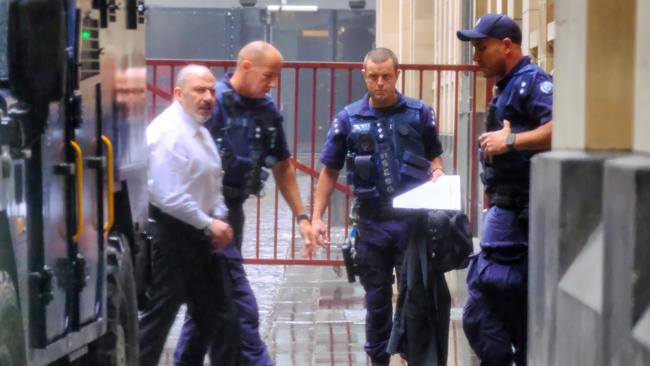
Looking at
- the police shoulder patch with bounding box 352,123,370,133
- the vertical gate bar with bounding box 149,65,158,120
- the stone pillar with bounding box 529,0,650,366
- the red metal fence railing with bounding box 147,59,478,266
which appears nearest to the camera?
the stone pillar with bounding box 529,0,650,366

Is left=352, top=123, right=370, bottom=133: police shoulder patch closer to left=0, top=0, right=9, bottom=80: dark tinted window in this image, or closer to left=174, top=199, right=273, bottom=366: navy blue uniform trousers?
left=174, top=199, right=273, bottom=366: navy blue uniform trousers

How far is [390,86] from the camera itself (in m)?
9.36

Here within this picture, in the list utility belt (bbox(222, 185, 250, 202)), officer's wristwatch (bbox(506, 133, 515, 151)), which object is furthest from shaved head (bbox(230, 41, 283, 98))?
officer's wristwatch (bbox(506, 133, 515, 151))

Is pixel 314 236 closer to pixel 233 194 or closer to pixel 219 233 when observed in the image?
pixel 233 194

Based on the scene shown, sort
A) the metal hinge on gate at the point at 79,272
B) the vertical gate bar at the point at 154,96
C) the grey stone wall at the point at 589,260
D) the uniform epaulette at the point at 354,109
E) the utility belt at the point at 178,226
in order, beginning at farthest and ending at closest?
the vertical gate bar at the point at 154,96, the uniform epaulette at the point at 354,109, the utility belt at the point at 178,226, the metal hinge on gate at the point at 79,272, the grey stone wall at the point at 589,260

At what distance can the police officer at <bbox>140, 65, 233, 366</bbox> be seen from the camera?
26.3 feet

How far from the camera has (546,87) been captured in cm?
758

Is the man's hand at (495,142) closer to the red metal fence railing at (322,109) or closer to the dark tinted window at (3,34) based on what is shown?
the dark tinted window at (3,34)

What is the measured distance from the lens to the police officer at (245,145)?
28.2ft

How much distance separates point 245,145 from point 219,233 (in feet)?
2.82

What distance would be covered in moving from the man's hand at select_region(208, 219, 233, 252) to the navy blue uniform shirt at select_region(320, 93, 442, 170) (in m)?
1.62

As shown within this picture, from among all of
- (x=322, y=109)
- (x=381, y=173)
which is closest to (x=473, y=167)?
(x=322, y=109)

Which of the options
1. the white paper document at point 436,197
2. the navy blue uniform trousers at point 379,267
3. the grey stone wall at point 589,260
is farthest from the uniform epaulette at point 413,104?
the grey stone wall at point 589,260

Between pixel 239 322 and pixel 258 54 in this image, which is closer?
pixel 239 322
